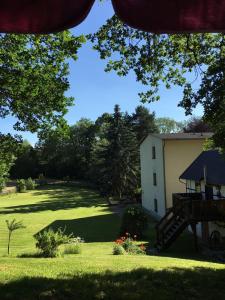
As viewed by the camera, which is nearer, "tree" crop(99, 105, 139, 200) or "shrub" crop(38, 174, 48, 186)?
"tree" crop(99, 105, 139, 200)

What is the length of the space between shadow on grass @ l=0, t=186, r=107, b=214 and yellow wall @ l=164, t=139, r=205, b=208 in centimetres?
1402

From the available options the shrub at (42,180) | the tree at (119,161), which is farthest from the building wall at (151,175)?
the shrub at (42,180)

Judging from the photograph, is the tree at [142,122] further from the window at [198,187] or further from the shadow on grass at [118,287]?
the shadow on grass at [118,287]

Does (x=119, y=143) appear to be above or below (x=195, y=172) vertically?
above

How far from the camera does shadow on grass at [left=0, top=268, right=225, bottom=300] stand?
8398mm

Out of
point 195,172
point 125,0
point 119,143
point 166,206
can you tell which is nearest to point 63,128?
point 125,0

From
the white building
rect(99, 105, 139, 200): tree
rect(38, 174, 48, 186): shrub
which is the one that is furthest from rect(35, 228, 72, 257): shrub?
rect(38, 174, 48, 186): shrub

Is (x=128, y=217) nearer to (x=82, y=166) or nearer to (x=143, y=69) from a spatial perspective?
(x=143, y=69)

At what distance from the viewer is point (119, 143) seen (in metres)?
64.5

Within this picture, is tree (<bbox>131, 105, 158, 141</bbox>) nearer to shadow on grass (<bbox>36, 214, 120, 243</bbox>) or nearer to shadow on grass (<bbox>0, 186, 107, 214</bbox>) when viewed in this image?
shadow on grass (<bbox>0, 186, 107, 214</bbox>)

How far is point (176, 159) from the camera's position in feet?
135

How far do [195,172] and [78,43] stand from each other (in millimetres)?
20316

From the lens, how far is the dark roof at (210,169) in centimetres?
2709

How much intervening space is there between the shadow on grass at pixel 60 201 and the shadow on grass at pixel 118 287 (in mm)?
41283
